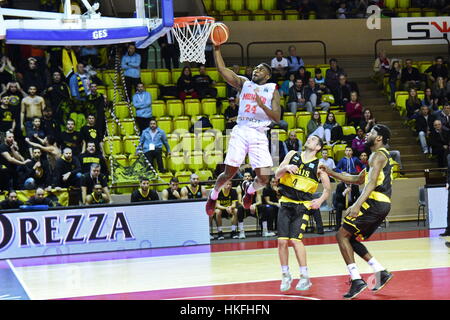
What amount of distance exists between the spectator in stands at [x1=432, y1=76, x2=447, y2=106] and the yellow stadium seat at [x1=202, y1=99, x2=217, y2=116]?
253 inches

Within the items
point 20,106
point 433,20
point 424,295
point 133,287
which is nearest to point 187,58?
point 133,287

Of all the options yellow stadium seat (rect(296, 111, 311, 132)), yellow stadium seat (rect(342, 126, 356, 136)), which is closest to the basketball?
yellow stadium seat (rect(296, 111, 311, 132))

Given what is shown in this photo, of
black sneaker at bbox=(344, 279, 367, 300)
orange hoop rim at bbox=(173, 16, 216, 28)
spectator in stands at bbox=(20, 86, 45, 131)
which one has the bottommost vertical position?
black sneaker at bbox=(344, 279, 367, 300)

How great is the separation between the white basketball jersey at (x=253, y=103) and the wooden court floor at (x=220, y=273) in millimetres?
2285

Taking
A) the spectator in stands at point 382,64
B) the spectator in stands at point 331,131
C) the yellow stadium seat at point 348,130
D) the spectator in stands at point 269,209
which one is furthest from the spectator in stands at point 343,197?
the spectator in stands at point 382,64

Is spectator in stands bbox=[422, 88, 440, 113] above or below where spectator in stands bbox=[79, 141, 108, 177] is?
above

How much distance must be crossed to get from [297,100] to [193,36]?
833cm

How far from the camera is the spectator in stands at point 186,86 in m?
19.7

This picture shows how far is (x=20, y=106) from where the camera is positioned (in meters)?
17.5

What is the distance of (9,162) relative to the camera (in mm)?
16453

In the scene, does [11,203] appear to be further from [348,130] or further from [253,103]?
[348,130]

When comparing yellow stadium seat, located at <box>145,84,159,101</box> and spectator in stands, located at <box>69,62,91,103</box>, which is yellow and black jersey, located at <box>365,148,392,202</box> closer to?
spectator in stands, located at <box>69,62,91,103</box>

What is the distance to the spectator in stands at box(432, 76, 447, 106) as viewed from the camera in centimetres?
2120

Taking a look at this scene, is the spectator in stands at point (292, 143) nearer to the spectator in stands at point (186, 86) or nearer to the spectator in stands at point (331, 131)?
the spectator in stands at point (331, 131)
